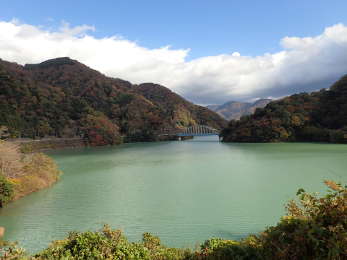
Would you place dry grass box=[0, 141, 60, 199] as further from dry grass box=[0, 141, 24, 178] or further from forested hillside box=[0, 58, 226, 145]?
forested hillside box=[0, 58, 226, 145]

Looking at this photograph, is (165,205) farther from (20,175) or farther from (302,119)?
(302,119)

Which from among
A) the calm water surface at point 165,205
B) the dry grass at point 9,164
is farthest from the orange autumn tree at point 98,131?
the dry grass at point 9,164

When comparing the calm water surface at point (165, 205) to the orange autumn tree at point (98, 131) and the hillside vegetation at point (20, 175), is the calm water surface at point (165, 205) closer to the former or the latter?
the hillside vegetation at point (20, 175)

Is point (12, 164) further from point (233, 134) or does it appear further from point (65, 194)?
point (233, 134)

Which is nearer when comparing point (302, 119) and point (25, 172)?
point (25, 172)

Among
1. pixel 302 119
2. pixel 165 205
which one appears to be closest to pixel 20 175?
pixel 165 205

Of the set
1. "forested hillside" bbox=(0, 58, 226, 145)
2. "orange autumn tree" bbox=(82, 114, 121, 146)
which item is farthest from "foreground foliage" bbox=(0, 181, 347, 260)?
"orange autumn tree" bbox=(82, 114, 121, 146)

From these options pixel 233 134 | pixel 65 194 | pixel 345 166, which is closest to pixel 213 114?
pixel 233 134
